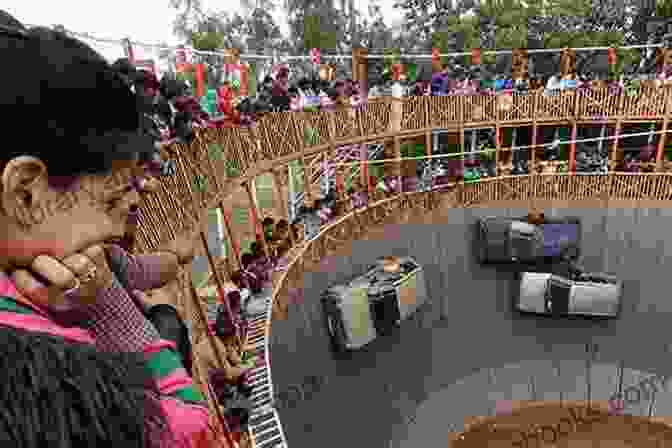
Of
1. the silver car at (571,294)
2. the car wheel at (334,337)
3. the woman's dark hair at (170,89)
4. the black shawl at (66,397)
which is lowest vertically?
the silver car at (571,294)

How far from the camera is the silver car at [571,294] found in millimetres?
10328

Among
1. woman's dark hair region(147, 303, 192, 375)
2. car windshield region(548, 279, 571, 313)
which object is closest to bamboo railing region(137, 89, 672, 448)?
car windshield region(548, 279, 571, 313)

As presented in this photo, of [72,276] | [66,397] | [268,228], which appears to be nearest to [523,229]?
[268,228]

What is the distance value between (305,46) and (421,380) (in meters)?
19.0

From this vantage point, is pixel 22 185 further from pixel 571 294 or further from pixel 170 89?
pixel 571 294

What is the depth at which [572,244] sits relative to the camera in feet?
34.9

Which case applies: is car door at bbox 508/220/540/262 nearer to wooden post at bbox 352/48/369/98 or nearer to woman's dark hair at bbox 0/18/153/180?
wooden post at bbox 352/48/369/98

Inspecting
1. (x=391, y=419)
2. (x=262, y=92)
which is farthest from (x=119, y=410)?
(x=391, y=419)

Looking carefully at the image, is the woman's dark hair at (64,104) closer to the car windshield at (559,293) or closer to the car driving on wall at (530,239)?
the car driving on wall at (530,239)

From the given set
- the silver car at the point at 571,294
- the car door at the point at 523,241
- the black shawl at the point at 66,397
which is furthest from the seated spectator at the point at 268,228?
the black shawl at the point at 66,397

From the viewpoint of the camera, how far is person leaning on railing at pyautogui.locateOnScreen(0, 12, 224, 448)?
0.65 meters

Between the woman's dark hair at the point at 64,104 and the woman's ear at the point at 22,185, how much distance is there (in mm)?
19

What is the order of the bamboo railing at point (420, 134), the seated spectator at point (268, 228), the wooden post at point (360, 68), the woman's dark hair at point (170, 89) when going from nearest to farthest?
the woman's dark hair at point (170, 89) → the bamboo railing at point (420, 134) → the seated spectator at point (268, 228) → the wooden post at point (360, 68)

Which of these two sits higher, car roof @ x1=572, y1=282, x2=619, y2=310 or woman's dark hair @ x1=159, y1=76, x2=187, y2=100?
woman's dark hair @ x1=159, y1=76, x2=187, y2=100
